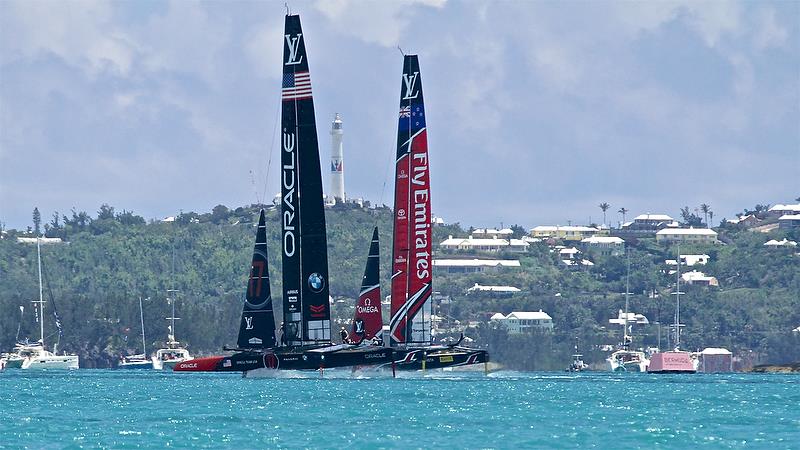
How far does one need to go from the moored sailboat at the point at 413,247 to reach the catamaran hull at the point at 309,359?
320cm

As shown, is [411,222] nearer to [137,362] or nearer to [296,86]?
[296,86]

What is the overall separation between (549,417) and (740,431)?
761 cm

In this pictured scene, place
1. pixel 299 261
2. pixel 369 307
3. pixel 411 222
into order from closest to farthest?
pixel 299 261 → pixel 411 222 → pixel 369 307

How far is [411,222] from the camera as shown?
355 ft

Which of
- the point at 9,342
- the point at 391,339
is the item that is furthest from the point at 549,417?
the point at 9,342

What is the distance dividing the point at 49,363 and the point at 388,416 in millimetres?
98877

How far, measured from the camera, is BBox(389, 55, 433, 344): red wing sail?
4220 inches

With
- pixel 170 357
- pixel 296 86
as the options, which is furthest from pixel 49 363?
pixel 296 86

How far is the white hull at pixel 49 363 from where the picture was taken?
16325 centimetres

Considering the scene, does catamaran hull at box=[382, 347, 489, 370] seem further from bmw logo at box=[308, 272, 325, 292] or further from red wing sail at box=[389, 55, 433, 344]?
bmw logo at box=[308, 272, 325, 292]

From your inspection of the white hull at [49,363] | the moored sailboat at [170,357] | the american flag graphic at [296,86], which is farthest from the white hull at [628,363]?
the american flag graphic at [296,86]

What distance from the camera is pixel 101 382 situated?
112m

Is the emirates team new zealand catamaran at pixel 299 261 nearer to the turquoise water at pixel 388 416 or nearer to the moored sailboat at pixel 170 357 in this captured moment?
the turquoise water at pixel 388 416

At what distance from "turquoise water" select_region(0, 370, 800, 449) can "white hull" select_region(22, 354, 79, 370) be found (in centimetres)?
6148
